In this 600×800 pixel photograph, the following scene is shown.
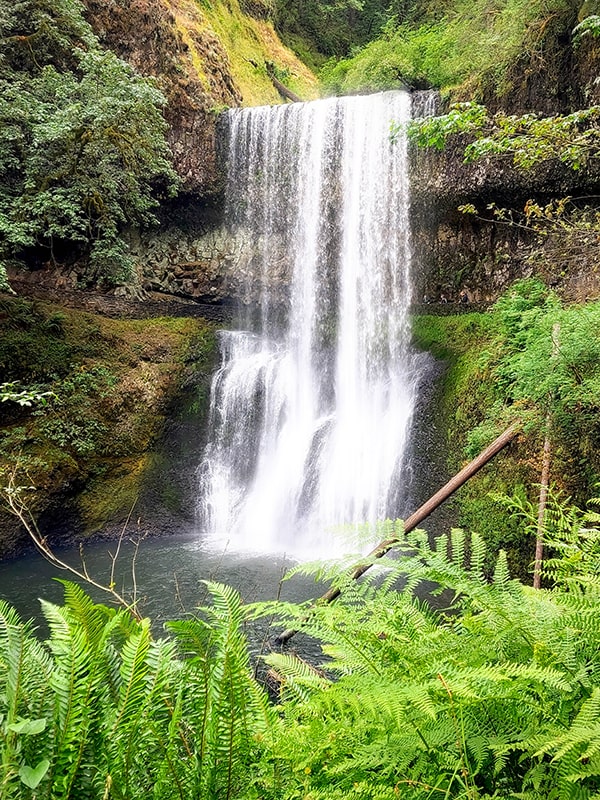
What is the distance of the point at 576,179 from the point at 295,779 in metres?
12.0

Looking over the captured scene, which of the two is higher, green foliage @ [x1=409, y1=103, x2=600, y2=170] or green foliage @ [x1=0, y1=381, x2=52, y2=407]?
green foliage @ [x1=409, y1=103, x2=600, y2=170]

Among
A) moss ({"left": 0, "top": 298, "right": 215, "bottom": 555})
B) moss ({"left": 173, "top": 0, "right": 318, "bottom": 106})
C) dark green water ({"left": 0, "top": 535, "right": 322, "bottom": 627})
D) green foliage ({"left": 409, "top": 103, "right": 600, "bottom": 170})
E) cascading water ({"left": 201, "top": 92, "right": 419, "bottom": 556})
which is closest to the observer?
green foliage ({"left": 409, "top": 103, "right": 600, "bottom": 170})

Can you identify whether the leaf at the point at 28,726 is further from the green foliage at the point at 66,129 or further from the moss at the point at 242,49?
the moss at the point at 242,49

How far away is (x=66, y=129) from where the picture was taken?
943cm

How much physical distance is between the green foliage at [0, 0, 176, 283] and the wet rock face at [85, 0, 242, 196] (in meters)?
1.78

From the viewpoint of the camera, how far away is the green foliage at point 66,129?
9688 millimetres

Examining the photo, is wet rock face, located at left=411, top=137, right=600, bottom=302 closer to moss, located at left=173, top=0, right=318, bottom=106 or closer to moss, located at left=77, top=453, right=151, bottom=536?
moss, located at left=173, top=0, right=318, bottom=106

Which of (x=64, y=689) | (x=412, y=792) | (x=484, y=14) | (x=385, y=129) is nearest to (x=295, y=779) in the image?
(x=412, y=792)

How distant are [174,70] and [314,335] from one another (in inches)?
322

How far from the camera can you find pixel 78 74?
474 inches

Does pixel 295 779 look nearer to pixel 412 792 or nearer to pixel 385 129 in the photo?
pixel 412 792

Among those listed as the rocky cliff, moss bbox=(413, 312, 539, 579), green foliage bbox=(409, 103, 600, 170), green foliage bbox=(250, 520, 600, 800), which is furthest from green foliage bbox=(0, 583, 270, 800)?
the rocky cliff

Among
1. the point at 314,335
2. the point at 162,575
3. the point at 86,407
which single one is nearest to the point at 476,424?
the point at 162,575

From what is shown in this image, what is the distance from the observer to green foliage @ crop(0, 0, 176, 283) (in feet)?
31.8
